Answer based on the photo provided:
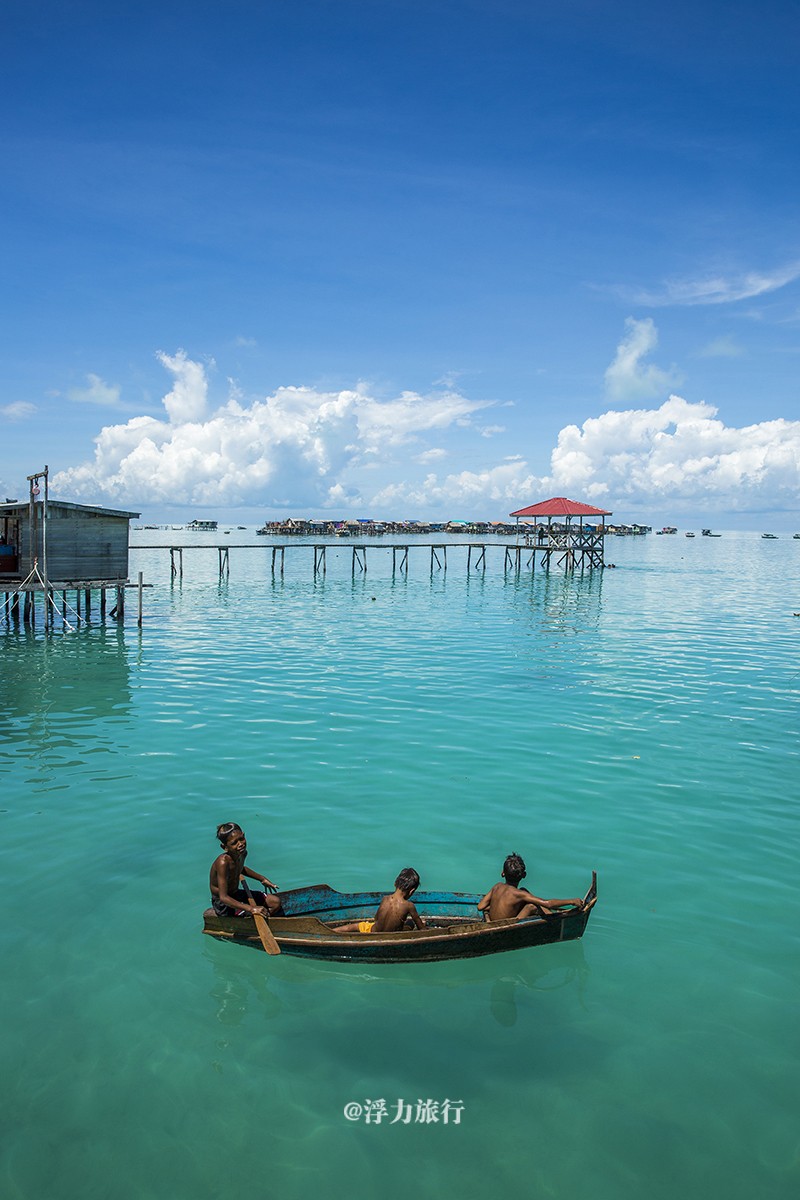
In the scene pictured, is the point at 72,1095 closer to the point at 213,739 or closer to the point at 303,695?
the point at 213,739

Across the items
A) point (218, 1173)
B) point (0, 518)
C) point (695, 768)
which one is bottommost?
point (218, 1173)

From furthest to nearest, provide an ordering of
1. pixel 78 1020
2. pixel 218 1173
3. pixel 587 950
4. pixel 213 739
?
pixel 213 739, pixel 587 950, pixel 78 1020, pixel 218 1173

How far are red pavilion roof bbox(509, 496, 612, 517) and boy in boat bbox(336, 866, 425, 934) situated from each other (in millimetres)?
59458

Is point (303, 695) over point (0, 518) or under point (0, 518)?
under

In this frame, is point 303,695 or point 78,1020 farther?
point 303,695

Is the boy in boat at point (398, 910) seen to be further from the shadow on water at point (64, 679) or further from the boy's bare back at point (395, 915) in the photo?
the shadow on water at point (64, 679)

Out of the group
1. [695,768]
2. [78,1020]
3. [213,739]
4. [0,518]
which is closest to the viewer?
[78,1020]

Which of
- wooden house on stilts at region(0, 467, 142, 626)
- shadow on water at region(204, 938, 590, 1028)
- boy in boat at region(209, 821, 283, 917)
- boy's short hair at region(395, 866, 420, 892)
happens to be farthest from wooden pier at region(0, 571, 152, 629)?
boy's short hair at region(395, 866, 420, 892)

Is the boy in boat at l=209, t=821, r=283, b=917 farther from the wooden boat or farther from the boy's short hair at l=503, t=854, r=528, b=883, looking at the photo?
the boy's short hair at l=503, t=854, r=528, b=883

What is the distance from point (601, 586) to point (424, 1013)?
52.5 metres

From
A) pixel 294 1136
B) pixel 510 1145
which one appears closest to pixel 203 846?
pixel 294 1136

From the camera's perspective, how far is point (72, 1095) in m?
6.69

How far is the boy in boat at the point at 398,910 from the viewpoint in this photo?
323 inches

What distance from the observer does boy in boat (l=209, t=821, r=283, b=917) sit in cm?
859
